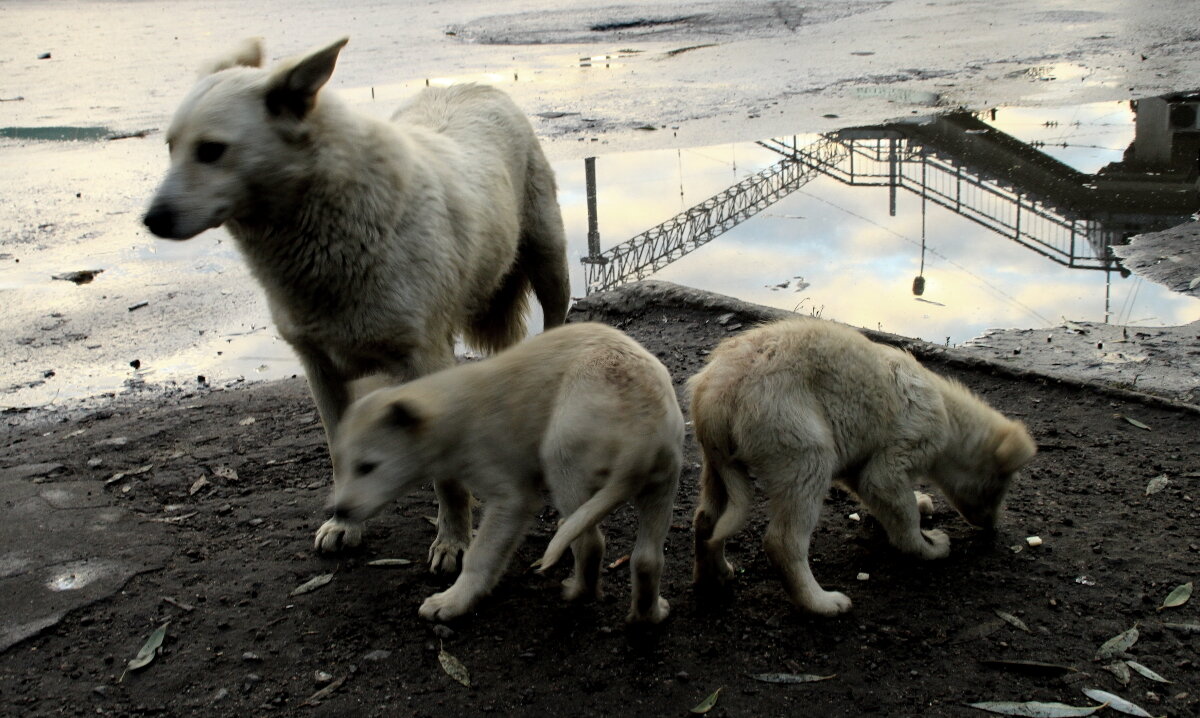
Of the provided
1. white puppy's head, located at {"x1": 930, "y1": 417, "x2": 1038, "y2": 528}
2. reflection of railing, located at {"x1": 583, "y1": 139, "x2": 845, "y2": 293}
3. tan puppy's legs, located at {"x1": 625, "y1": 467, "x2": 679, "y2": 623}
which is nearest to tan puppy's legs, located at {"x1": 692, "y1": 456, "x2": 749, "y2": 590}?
tan puppy's legs, located at {"x1": 625, "y1": 467, "x2": 679, "y2": 623}

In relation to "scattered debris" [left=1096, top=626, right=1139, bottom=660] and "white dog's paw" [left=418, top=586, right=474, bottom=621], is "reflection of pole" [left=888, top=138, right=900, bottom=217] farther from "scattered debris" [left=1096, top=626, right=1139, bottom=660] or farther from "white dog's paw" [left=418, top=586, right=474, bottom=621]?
"white dog's paw" [left=418, top=586, right=474, bottom=621]

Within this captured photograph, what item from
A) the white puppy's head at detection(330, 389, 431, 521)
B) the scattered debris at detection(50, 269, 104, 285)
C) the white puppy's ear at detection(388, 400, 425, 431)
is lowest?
the scattered debris at detection(50, 269, 104, 285)

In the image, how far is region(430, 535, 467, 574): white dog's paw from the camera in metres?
4.36

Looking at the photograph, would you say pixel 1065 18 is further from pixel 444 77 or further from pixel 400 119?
pixel 400 119

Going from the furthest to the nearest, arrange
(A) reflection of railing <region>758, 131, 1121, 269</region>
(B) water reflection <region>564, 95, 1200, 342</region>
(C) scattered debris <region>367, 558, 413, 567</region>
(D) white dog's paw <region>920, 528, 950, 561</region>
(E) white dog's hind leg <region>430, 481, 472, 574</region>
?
(A) reflection of railing <region>758, 131, 1121, 269</region>, (B) water reflection <region>564, 95, 1200, 342</region>, (C) scattered debris <region>367, 558, 413, 567</region>, (E) white dog's hind leg <region>430, 481, 472, 574</region>, (D) white dog's paw <region>920, 528, 950, 561</region>

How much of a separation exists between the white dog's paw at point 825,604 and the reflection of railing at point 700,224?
13.3ft

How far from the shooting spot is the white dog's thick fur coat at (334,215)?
389cm

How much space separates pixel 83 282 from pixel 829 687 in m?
6.50

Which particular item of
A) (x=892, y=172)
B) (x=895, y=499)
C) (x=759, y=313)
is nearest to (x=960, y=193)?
(x=892, y=172)

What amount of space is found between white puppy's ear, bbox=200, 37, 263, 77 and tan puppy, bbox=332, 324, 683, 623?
167 cm

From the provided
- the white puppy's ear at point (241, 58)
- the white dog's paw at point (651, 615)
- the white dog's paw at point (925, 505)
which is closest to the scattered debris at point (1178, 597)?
the white dog's paw at point (925, 505)

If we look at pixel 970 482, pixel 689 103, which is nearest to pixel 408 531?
pixel 970 482

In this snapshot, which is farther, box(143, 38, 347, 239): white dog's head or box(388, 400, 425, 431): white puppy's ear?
box(143, 38, 347, 239): white dog's head

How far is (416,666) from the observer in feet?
12.4
